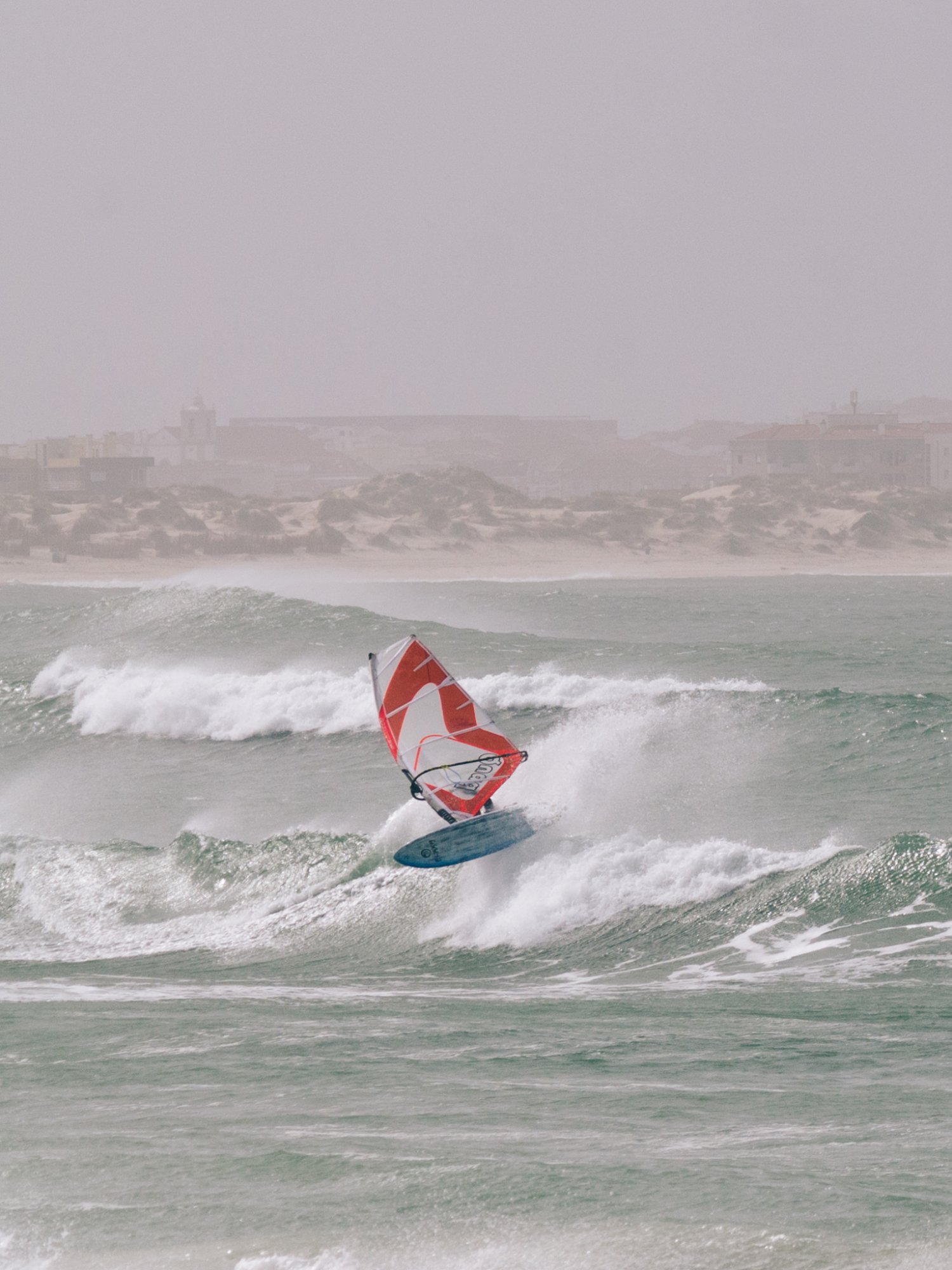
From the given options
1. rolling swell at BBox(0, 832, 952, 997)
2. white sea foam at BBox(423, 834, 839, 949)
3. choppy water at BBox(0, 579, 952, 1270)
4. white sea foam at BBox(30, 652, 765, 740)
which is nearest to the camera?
choppy water at BBox(0, 579, 952, 1270)

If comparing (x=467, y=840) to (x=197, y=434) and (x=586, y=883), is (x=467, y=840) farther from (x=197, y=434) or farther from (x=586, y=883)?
(x=197, y=434)

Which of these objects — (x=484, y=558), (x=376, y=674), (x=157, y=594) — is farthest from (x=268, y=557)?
(x=376, y=674)

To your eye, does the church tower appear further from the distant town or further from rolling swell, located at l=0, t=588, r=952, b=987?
rolling swell, located at l=0, t=588, r=952, b=987

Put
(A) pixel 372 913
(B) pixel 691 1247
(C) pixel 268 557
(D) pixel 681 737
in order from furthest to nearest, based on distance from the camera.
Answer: (C) pixel 268 557, (D) pixel 681 737, (A) pixel 372 913, (B) pixel 691 1247

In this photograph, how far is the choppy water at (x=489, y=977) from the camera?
7922 mm

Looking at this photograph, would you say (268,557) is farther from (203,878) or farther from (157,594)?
(203,878)

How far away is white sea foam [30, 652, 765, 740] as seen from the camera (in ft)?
84.8

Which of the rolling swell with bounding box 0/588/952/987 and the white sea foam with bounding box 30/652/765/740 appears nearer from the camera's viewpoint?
the rolling swell with bounding box 0/588/952/987

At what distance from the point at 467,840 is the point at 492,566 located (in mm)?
62085

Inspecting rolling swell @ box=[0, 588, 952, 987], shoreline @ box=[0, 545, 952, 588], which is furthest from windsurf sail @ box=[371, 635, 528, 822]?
shoreline @ box=[0, 545, 952, 588]

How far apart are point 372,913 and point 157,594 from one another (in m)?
24.9

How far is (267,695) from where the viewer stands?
28.0 m

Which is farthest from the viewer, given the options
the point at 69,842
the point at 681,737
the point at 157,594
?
the point at 157,594

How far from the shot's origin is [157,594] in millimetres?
39844
